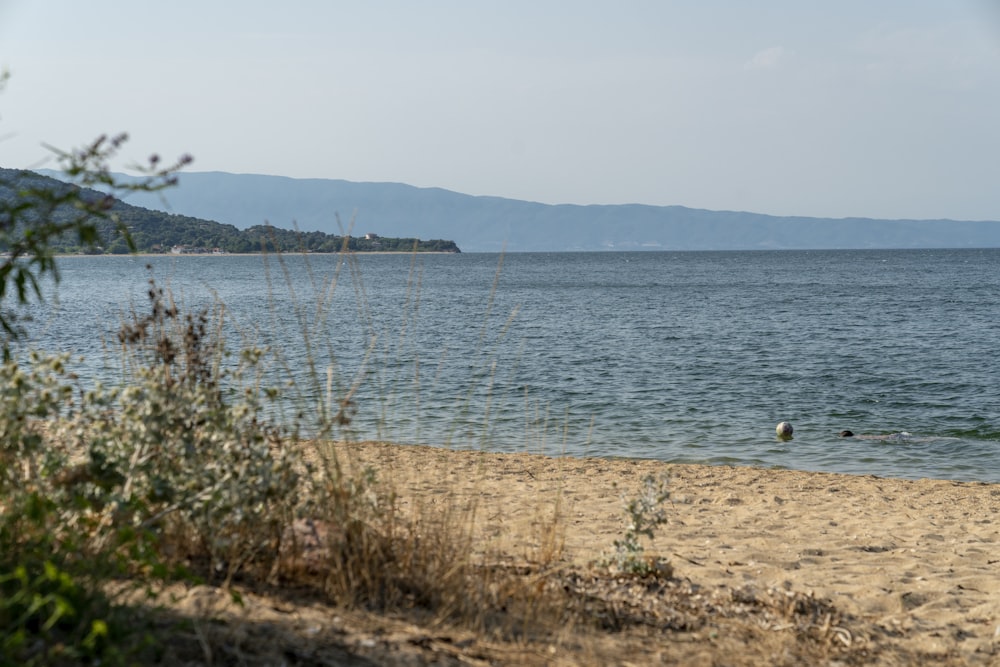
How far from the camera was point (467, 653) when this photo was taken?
3602mm

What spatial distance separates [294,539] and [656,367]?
60.2 feet

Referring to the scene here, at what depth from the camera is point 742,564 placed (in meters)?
6.21

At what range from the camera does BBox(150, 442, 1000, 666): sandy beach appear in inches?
148

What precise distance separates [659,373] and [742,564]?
574 inches

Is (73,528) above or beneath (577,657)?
above

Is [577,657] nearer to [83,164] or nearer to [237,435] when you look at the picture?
[237,435]

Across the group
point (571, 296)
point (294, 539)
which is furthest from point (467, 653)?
point (571, 296)

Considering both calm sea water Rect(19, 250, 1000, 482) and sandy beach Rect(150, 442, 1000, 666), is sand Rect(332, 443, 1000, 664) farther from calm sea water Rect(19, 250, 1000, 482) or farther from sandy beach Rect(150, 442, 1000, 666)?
calm sea water Rect(19, 250, 1000, 482)

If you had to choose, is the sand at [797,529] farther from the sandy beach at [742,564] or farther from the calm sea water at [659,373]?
the calm sea water at [659,373]

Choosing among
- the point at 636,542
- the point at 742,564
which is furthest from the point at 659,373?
the point at 636,542

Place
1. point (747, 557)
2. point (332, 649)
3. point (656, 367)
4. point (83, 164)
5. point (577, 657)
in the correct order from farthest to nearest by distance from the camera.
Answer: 1. point (656, 367)
2. point (747, 557)
3. point (577, 657)
4. point (332, 649)
5. point (83, 164)

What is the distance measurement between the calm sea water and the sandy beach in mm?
819

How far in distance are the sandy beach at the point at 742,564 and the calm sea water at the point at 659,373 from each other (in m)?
0.82

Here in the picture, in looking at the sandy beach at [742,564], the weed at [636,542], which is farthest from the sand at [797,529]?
the weed at [636,542]
